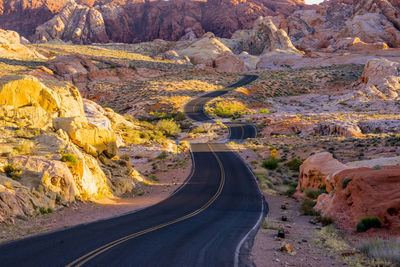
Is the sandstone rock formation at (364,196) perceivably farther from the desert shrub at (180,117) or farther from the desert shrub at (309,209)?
the desert shrub at (180,117)

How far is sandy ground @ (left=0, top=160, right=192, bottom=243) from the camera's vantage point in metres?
12.1

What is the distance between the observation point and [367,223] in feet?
39.6

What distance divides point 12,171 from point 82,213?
4115 mm

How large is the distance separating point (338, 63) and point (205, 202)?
10140cm

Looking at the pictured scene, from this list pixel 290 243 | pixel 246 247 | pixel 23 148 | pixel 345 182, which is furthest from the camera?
pixel 23 148

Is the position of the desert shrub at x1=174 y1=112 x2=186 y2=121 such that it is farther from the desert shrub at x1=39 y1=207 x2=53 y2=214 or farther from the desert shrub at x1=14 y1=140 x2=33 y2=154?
the desert shrub at x1=39 y1=207 x2=53 y2=214

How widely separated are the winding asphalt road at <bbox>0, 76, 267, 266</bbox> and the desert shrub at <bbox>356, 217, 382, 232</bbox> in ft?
14.6

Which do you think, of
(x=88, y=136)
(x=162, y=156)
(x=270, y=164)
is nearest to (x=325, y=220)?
(x=88, y=136)

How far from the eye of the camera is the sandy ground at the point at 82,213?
478 inches

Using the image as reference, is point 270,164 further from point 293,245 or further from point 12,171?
point 12,171

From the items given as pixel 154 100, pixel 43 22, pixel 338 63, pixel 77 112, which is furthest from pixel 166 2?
pixel 77 112

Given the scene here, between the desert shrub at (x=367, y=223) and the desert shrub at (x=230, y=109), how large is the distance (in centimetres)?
5224

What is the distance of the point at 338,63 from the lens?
345 ft

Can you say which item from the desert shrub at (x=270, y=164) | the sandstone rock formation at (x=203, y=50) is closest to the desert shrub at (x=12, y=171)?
the desert shrub at (x=270, y=164)
